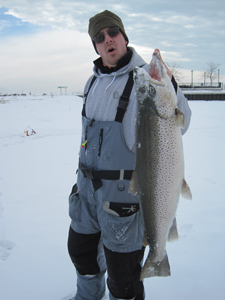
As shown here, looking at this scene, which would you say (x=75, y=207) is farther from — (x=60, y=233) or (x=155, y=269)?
(x=60, y=233)

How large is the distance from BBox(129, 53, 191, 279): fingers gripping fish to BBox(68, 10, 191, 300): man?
22 centimetres

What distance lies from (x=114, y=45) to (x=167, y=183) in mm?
1226

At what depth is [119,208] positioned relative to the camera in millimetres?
2086

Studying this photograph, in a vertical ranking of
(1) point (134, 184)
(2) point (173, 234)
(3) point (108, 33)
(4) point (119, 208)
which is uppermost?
(3) point (108, 33)

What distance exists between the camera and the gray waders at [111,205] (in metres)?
2.08

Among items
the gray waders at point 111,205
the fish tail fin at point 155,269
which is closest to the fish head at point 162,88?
the gray waders at point 111,205

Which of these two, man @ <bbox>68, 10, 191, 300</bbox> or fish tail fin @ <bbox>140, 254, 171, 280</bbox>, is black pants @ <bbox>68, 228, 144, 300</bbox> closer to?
man @ <bbox>68, 10, 191, 300</bbox>

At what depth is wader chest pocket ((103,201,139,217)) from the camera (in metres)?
2.09

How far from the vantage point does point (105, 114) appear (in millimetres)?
2203

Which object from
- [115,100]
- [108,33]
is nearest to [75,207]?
[115,100]

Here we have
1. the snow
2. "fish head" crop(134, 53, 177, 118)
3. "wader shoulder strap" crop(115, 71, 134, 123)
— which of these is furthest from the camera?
the snow

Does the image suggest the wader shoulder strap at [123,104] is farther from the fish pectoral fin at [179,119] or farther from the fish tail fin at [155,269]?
the fish tail fin at [155,269]

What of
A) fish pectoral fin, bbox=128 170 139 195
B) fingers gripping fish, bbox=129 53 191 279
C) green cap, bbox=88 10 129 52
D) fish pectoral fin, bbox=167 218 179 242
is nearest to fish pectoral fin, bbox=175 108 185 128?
fingers gripping fish, bbox=129 53 191 279

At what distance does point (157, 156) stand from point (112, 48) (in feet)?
3.37
